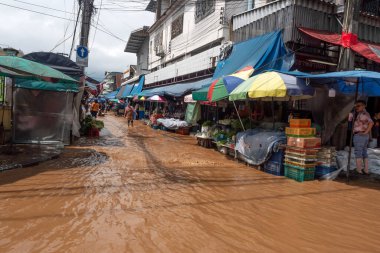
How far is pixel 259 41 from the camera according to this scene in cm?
1291

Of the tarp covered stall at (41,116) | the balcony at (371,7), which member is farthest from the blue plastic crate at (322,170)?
the tarp covered stall at (41,116)

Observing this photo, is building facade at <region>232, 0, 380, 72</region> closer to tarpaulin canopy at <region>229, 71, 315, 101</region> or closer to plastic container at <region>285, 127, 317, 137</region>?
tarpaulin canopy at <region>229, 71, 315, 101</region>

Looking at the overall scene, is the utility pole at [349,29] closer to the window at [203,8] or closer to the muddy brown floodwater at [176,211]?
the muddy brown floodwater at [176,211]

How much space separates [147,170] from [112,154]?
290cm

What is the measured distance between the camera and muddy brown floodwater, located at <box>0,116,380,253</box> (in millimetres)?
4160

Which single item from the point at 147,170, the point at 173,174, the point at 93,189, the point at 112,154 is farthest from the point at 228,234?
the point at 112,154

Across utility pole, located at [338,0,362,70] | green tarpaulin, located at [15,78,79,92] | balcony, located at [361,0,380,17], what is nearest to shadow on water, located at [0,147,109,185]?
green tarpaulin, located at [15,78,79,92]

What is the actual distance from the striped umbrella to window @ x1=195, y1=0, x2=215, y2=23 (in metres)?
9.09

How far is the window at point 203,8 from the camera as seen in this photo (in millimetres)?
19641

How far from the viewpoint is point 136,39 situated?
42.8 m

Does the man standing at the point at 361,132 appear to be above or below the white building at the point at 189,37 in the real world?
below

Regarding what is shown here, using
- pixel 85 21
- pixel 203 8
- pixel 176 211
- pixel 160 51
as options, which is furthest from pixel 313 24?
pixel 160 51

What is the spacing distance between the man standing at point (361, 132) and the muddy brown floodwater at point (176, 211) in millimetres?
1121

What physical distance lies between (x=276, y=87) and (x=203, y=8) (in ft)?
48.0
